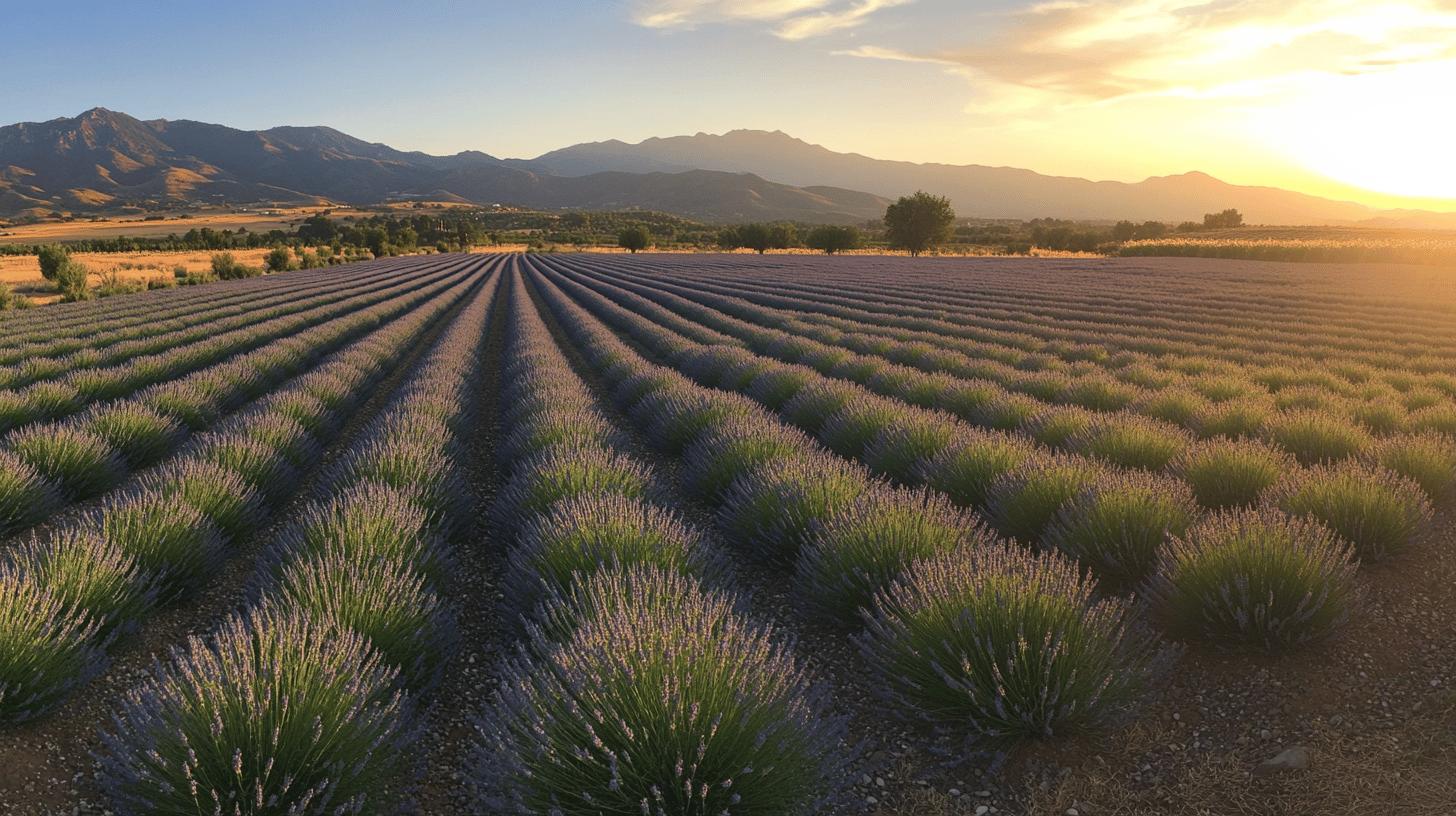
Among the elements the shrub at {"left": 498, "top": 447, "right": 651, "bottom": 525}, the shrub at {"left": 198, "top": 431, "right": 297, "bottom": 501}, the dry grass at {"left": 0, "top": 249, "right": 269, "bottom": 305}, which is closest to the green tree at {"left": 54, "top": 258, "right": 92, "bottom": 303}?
the dry grass at {"left": 0, "top": 249, "right": 269, "bottom": 305}

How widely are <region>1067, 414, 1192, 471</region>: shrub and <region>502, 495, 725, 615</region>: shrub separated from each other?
11.2ft

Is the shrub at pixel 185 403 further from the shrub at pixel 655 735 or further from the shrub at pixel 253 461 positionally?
the shrub at pixel 655 735

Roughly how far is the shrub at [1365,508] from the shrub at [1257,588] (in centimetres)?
68

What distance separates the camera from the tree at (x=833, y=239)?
72125 millimetres

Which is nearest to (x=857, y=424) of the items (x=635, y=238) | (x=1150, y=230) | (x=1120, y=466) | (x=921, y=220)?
(x=1120, y=466)

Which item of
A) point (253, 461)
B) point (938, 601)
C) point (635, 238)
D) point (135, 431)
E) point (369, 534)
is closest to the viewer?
point (938, 601)

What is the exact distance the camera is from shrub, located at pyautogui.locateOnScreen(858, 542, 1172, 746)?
2.55 metres

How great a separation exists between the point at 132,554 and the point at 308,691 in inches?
82.3

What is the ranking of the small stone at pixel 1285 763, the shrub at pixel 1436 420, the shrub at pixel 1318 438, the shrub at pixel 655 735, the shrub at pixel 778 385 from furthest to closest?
the shrub at pixel 778 385, the shrub at pixel 1436 420, the shrub at pixel 1318 438, the small stone at pixel 1285 763, the shrub at pixel 655 735

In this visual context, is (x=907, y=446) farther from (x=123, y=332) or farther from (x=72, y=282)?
(x=72, y=282)

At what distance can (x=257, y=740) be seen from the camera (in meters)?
2.11

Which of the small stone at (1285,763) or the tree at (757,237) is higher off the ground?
the tree at (757,237)

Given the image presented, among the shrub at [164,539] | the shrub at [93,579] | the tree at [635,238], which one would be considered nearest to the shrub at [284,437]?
the shrub at [164,539]

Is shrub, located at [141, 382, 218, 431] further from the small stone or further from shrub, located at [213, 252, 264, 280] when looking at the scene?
shrub, located at [213, 252, 264, 280]
